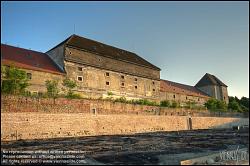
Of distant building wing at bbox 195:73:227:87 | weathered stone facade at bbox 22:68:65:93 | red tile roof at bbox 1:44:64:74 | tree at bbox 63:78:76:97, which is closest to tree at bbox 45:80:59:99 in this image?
weathered stone facade at bbox 22:68:65:93

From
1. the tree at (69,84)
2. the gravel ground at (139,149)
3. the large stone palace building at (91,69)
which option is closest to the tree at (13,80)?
the large stone palace building at (91,69)

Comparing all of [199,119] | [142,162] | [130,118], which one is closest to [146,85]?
[199,119]

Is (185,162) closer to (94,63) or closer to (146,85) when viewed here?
(94,63)

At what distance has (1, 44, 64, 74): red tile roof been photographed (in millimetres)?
27111

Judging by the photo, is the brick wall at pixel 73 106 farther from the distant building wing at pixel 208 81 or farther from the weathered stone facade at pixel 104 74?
the distant building wing at pixel 208 81

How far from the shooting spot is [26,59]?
2919 cm

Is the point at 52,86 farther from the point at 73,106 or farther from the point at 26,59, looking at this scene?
the point at 26,59

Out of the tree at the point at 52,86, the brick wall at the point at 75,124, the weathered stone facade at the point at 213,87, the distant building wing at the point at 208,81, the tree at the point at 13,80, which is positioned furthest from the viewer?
the distant building wing at the point at 208,81

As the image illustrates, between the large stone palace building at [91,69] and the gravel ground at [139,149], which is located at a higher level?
the large stone palace building at [91,69]

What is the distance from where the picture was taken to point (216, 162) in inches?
298

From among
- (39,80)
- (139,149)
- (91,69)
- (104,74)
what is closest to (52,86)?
(39,80)

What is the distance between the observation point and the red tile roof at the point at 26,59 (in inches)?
1067

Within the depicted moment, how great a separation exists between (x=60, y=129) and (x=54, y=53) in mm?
15470

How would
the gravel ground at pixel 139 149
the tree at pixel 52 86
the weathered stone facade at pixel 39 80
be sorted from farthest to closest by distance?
the weathered stone facade at pixel 39 80, the tree at pixel 52 86, the gravel ground at pixel 139 149
